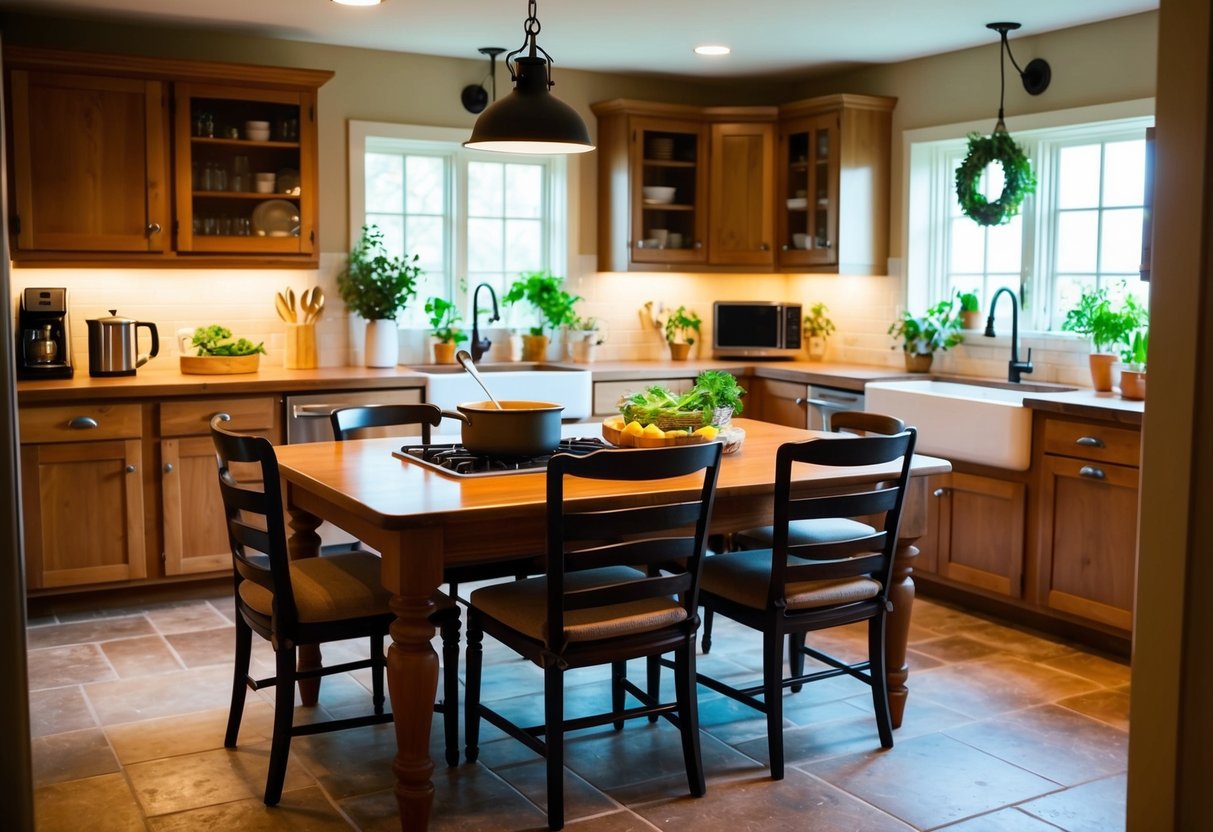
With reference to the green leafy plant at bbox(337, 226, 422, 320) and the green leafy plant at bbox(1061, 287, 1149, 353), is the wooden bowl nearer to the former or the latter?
the green leafy plant at bbox(337, 226, 422, 320)

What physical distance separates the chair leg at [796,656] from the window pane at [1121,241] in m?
2.47

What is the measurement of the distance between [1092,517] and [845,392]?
1464 millimetres

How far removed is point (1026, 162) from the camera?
5344 mm

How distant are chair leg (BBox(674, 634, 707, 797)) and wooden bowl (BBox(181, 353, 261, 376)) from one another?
116 inches

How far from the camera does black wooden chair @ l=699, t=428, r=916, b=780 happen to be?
3.11 m

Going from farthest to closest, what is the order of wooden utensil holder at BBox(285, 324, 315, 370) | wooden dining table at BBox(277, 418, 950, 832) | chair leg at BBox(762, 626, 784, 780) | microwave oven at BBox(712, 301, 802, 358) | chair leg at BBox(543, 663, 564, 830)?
1. microwave oven at BBox(712, 301, 802, 358)
2. wooden utensil holder at BBox(285, 324, 315, 370)
3. chair leg at BBox(762, 626, 784, 780)
4. chair leg at BBox(543, 663, 564, 830)
5. wooden dining table at BBox(277, 418, 950, 832)

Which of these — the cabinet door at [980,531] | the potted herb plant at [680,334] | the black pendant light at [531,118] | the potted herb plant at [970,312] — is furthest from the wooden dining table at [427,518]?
the potted herb plant at [680,334]

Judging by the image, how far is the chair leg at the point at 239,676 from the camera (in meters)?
3.29

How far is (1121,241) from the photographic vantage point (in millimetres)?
5191

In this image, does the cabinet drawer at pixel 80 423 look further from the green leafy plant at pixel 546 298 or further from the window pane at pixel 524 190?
the window pane at pixel 524 190

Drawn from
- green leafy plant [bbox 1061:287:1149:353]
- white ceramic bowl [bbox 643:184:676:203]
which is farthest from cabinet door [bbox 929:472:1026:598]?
white ceramic bowl [bbox 643:184:676:203]

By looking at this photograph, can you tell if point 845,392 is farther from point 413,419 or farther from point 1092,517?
point 413,419

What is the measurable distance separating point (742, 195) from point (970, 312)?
1366 mm

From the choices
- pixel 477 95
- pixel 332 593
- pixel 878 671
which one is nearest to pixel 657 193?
pixel 477 95
